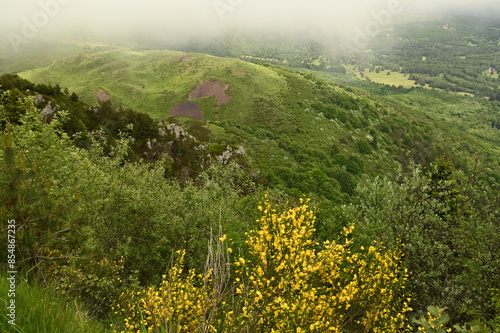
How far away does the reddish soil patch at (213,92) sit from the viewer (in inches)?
4214

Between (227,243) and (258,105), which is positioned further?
(258,105)

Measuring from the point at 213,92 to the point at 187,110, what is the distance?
14855 mm

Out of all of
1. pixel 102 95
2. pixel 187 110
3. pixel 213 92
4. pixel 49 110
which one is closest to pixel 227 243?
pixel 49 110

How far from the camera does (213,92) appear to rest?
109500mm

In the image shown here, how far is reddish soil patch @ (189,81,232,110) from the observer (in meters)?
107

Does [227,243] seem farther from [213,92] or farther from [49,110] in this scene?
[213,92]

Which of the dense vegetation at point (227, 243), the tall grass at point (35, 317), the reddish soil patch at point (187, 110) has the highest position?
the tall grass at point (35, 317)

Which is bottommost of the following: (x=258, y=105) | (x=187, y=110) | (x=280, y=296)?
(x=187, y=110)

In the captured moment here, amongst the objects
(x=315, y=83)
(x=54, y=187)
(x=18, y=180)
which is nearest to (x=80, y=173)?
(x=54, y=187)

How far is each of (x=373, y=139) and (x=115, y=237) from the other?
386 feet

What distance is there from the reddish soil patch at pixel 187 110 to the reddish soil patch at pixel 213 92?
4751mm

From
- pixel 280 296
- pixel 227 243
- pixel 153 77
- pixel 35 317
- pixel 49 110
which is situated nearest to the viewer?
pixel 35 317

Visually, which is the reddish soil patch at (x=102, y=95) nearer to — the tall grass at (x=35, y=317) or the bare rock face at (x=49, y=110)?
the bare rock face at (x=49, y=110)

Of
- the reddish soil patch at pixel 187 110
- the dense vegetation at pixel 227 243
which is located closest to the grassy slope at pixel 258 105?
the reddish soil patch at pixel 187 110
